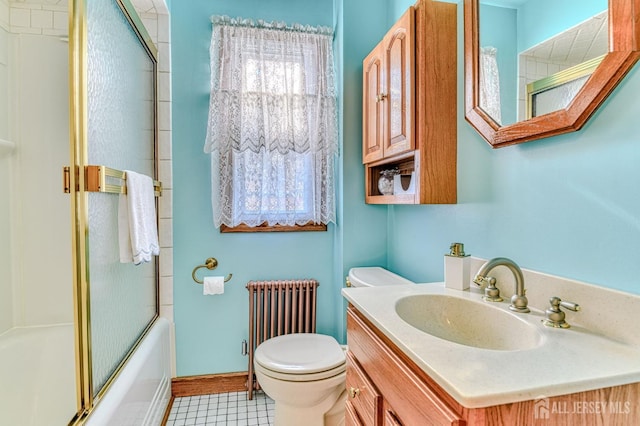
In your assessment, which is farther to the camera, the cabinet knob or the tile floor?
the tile floor

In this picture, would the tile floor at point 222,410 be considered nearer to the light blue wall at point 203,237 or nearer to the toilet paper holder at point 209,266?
the light blue wall at point 203,237

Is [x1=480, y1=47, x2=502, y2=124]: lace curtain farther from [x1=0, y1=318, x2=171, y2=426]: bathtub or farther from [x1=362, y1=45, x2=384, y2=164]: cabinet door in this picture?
[x1=0, y1=318, x2=171, y2=426]: bathtub

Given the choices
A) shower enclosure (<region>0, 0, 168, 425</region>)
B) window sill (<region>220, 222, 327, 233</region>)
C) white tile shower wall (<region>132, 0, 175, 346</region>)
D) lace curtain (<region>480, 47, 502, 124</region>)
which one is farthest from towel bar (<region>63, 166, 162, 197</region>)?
lace curtain (<region>480, 47, 502, 124</region>)

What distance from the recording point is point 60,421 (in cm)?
129

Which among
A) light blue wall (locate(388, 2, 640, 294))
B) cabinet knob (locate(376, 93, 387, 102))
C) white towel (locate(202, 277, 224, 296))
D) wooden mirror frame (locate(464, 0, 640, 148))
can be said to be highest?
cabinet knob (locate(376, 93, 387, 102))

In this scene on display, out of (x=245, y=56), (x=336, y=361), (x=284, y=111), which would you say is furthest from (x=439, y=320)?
(x=245, y=56)

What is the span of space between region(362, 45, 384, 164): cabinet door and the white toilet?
2.19 ft

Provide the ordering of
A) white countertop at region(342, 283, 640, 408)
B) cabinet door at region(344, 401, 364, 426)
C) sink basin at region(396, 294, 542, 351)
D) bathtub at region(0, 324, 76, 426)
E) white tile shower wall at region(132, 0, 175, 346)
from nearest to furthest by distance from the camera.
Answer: white countertop at region(342, 283, 640, 408), sink basin at region(396, 294, 542, 351), cabinet door at region(344, 401, 364, 426), bathtub at region(0, 324, 76, 426), white tile shower wall at region(132, 0, 175, 346)

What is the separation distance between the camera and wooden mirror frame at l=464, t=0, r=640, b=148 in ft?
2.27

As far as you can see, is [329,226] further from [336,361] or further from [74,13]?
[74,13]

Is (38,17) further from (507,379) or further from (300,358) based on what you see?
(507,379)

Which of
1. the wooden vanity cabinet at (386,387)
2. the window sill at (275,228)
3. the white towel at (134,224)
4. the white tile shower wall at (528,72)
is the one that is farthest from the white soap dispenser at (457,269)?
the white towel at (134,224)

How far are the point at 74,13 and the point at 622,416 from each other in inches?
67.0

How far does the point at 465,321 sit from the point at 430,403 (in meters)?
0.45
